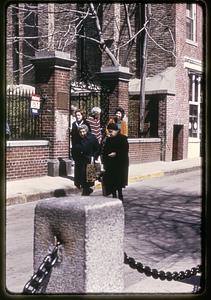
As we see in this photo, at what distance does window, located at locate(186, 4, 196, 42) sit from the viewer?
2008 centimetres

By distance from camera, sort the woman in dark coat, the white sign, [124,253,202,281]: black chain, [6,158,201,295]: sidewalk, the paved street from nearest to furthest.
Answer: [124,253,202,281]: black chain
[6,158,201,295]: sidewalk
the paved street
the woman in dark coat
the white sign

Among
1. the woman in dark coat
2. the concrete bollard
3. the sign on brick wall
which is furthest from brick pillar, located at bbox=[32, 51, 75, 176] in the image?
the concrete bollard

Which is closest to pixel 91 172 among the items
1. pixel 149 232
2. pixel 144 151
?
pixel 149 232

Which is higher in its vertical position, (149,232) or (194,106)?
(194,106)

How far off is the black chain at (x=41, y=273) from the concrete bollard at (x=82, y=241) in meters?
0.06

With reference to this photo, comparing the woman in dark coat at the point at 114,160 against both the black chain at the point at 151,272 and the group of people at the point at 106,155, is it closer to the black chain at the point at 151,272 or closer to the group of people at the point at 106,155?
the group of people at the point at 106,155

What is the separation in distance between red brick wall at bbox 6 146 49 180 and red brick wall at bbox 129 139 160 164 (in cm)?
460

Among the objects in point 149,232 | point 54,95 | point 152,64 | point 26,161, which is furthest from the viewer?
point 152,64

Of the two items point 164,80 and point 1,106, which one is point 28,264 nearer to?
point 1,106

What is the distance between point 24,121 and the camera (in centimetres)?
1234

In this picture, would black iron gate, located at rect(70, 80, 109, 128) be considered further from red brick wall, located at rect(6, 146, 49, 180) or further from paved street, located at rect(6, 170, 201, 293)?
paved street, located at rect(6, 170, 201, 293)

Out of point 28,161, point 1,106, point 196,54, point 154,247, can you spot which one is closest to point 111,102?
point 28,161

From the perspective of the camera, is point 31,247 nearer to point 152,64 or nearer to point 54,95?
point 54,95

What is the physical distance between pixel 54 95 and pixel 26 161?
6.41ft
